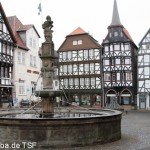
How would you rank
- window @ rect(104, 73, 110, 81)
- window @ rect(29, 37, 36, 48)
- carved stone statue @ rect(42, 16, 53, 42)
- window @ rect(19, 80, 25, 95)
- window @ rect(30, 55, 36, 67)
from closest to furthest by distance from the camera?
carved stone statue @ rect(42, 16, 53, 42) < window @ rect(19, 80, 25, 95) < window @ rect(29, 37, 36, 48) < window @ rect(30, 55, 36, 67) < window @ rect(104, 73, 110, 81)

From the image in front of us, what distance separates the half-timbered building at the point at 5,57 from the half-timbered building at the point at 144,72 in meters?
19.5

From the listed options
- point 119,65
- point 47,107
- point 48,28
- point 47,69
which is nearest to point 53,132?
point 47,107

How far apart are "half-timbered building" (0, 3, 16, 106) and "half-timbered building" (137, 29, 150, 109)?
19.5 meters

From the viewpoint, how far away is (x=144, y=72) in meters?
49.5

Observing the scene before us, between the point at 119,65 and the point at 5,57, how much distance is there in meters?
18.7

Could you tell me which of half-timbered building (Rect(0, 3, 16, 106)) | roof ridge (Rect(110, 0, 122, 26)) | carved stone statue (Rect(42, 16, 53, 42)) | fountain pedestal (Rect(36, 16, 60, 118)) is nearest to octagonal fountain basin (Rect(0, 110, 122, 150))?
fountain pedestal (Rect(36, 16, 60, 118))

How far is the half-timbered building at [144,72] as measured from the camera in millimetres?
49125

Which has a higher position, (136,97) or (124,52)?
(124,52)

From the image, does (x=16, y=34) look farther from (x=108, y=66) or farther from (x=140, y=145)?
(x=140, y=145)

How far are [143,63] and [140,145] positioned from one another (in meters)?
37.6

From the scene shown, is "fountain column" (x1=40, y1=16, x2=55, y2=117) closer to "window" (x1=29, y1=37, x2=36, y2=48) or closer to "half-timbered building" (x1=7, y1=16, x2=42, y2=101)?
"half-timbered building" (x1=7, y1=16, x2=42, y2=101)

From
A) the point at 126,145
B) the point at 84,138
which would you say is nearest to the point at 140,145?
the point at 126,145

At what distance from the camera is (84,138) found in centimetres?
1266

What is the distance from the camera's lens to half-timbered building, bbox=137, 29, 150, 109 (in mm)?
49125
